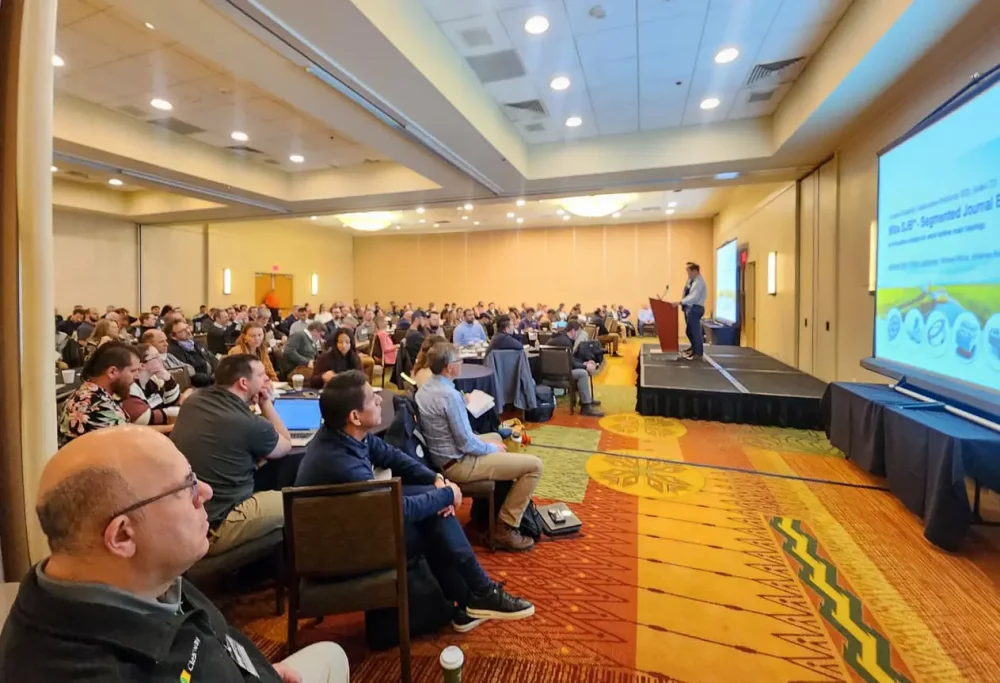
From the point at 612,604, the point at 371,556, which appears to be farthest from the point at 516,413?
the point at 371,556

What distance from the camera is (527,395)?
218 inches

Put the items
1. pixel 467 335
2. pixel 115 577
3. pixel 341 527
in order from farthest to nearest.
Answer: pixel 467 335 < pixel 341 527 < pixel 115 577

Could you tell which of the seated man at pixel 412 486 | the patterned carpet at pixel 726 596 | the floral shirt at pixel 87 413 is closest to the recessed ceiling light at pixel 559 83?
the patterned carpet at pixel 726 596

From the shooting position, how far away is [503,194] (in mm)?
9109

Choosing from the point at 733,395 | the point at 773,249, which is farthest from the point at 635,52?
the point at 773,249

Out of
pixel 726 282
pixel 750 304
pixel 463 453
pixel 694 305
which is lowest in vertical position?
pixel 463 453

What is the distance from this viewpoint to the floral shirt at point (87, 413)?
221cm

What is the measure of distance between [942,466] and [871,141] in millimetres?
4077

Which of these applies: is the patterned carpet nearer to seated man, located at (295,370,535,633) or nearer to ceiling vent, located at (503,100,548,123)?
seated man, located at (295,370,535,633)

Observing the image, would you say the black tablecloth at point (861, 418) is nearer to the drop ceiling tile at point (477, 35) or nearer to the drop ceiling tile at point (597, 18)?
the drop ceiling tile at point (597, 18)

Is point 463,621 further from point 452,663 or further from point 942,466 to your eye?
point 942,466

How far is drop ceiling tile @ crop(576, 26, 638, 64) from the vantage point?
14.5 ft

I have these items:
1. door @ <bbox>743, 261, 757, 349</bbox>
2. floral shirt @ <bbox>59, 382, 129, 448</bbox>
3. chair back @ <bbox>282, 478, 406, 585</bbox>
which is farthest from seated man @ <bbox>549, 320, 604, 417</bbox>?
door @ <bbox>743, 261, 757, 349</bbox>

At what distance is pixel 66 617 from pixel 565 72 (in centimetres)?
575
